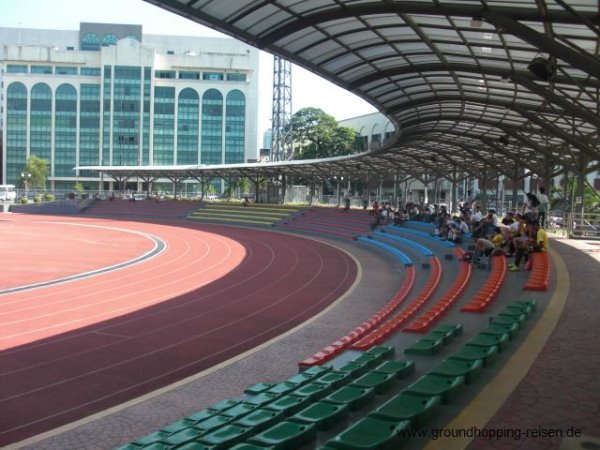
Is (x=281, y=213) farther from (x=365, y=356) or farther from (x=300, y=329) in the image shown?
(x=365, y=356)

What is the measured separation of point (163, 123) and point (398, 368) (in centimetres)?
9293

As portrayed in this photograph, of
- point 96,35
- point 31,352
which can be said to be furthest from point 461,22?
point 96,35

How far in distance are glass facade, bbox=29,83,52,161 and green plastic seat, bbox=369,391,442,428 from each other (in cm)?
9600

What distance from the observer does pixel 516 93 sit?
1775cm

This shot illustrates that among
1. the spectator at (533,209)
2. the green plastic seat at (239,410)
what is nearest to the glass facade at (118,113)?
the spectator at (533,209)

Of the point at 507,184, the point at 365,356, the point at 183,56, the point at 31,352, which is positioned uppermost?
the point at 183,56

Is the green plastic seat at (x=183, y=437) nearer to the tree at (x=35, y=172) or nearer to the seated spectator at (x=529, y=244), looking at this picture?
the seated spectator at (x=529, y=244)

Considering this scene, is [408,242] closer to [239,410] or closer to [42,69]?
[239,410]

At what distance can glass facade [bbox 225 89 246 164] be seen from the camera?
3770 inches

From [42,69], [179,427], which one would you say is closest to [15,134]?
[42,69]

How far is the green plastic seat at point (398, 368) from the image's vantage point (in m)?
6.45

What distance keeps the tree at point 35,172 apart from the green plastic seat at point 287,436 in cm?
8600

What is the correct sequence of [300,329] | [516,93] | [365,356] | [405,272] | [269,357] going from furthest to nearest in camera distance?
1. [405,272]
2. [516,93]
3. [300,329]
4. [269,357]
5. [365,356]

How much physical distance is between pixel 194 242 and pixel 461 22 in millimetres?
23181
